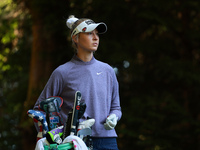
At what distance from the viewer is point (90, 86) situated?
9.75ft

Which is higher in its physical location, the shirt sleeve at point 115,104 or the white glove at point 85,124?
the shirt sleeve at point 115,104

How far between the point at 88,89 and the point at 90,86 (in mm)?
30

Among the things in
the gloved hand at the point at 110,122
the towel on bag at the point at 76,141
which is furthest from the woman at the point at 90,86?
the towel on bag at the point at 76,141

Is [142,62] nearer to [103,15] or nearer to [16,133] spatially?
[103,15]

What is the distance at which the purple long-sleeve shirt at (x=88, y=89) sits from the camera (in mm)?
2945

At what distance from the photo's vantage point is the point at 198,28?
7.69m

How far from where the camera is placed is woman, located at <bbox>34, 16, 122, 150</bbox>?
295 centimetres

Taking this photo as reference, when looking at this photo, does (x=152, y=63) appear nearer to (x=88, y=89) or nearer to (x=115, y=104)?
(x=115, y=104)

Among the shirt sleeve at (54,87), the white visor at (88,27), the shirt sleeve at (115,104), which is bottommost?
the shirt sleeve at (115,104)

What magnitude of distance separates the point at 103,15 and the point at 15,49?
3.10 m

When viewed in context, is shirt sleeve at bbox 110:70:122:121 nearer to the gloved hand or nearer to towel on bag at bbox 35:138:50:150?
the gloved hand

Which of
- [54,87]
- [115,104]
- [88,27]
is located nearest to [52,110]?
[54,87]

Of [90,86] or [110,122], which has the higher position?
[90,86]

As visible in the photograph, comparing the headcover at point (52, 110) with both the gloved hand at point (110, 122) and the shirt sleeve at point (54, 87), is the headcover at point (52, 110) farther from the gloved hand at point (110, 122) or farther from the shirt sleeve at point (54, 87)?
Answer: the gloved hand at point (110, 122)
